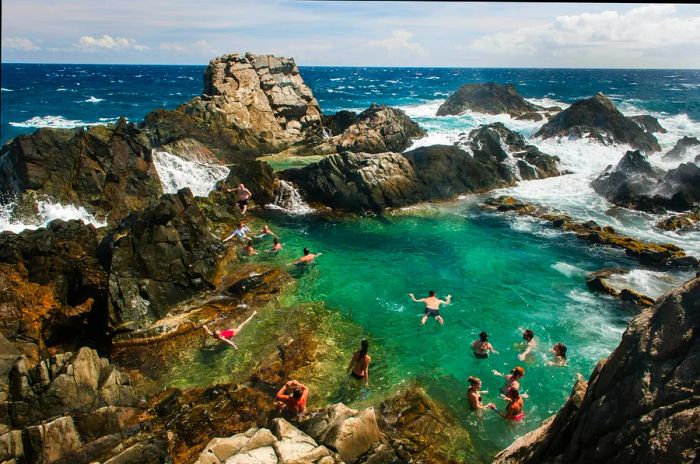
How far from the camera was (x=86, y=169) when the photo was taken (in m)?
26.5

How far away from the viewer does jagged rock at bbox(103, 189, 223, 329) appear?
17.0 metres

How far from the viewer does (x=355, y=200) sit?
1228 inches

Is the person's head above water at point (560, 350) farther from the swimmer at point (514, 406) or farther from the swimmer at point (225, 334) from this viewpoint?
the swimmer at point (225, 334)

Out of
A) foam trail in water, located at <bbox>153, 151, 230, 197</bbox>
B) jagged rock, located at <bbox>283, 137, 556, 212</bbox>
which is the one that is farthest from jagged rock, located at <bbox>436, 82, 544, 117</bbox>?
foam trail in water, located at <bbox>153, 151, 230, 197</bbox>

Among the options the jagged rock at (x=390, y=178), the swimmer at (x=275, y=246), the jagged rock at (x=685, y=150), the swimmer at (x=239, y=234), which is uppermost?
the jagged rock at (x=685, y=150)

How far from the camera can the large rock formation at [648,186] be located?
3106 cm

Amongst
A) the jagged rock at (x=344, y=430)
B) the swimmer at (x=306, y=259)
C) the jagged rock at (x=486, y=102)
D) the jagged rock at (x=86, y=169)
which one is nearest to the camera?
the jagged rock at (x=344, y=430)

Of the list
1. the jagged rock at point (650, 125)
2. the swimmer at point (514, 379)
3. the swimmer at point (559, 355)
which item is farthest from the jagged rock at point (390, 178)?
the jagged rock at point (650, 125)

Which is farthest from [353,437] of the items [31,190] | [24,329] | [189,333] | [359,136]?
[359,136]

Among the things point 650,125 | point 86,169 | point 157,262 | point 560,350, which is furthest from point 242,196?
point 650,125

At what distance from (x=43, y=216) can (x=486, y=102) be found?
68428mm

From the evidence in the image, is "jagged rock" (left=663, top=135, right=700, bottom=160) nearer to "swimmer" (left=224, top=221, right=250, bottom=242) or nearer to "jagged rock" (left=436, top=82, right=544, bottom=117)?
"jagged rock" (left=436, top=82, right=544, bottom=117)

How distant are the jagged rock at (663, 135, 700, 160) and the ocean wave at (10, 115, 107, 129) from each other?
75.2m

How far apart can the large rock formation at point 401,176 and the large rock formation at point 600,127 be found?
14.6m
